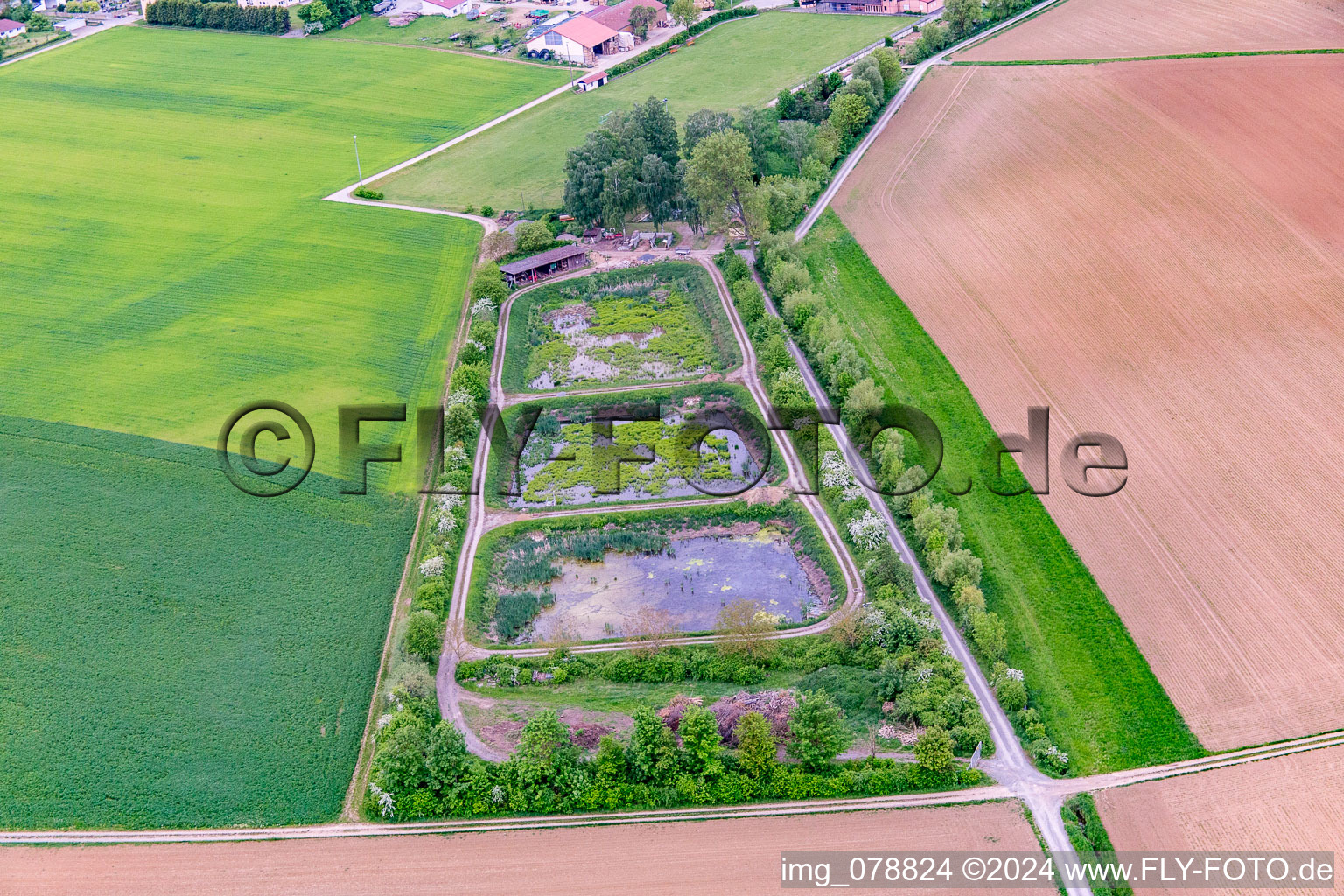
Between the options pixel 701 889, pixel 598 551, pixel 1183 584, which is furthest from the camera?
pixel 598 551

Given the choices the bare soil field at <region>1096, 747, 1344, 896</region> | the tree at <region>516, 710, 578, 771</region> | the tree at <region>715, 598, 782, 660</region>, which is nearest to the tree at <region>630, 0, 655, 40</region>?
the tree at <region>715, 598, 782, 660</region>

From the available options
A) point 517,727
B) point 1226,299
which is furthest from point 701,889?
point 1226,299

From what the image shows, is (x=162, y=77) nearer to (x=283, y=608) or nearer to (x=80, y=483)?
(x=80, y=483)

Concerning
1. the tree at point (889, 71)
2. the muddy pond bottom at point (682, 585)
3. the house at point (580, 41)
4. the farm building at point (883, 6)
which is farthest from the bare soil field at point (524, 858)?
the farm building at point (883, 6)

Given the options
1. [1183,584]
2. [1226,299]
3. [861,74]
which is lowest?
[1183,584]

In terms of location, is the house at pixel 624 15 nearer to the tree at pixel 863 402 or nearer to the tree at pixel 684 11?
the tree at pixel 684 11

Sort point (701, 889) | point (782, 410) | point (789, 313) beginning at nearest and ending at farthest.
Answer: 1. point (701, 889)
2. point (782, 410)
3. point (789, 313)
